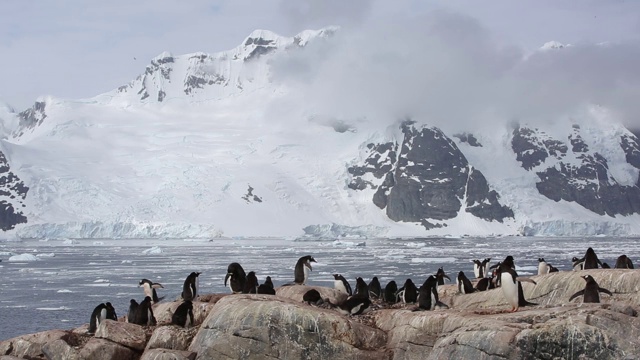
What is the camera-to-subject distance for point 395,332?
16.9 m

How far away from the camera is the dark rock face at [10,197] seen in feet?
537

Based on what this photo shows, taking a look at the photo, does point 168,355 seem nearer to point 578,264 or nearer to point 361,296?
point 361,296

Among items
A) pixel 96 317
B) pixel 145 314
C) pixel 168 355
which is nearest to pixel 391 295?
pixel 145 314

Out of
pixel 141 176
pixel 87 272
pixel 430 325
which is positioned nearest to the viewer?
pixel 430 325

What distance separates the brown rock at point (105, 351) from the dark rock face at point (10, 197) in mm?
150976

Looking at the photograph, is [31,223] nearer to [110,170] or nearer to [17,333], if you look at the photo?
[110,170]

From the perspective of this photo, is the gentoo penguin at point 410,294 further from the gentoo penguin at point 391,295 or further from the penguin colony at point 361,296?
the gentoo penguin at point 391,295

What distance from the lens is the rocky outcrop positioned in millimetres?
13828

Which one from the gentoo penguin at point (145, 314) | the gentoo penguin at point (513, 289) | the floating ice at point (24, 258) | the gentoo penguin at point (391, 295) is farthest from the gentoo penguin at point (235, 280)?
the floating ice at point (24, 258)

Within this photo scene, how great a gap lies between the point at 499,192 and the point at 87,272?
149493 mm

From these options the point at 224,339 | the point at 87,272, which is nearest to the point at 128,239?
the point at 87,272

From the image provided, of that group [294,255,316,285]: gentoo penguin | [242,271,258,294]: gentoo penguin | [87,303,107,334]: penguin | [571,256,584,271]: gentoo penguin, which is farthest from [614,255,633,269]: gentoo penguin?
[87,303,107,334]: penguin

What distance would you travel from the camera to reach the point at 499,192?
200 m

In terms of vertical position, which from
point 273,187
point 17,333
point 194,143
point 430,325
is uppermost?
point 194,143
